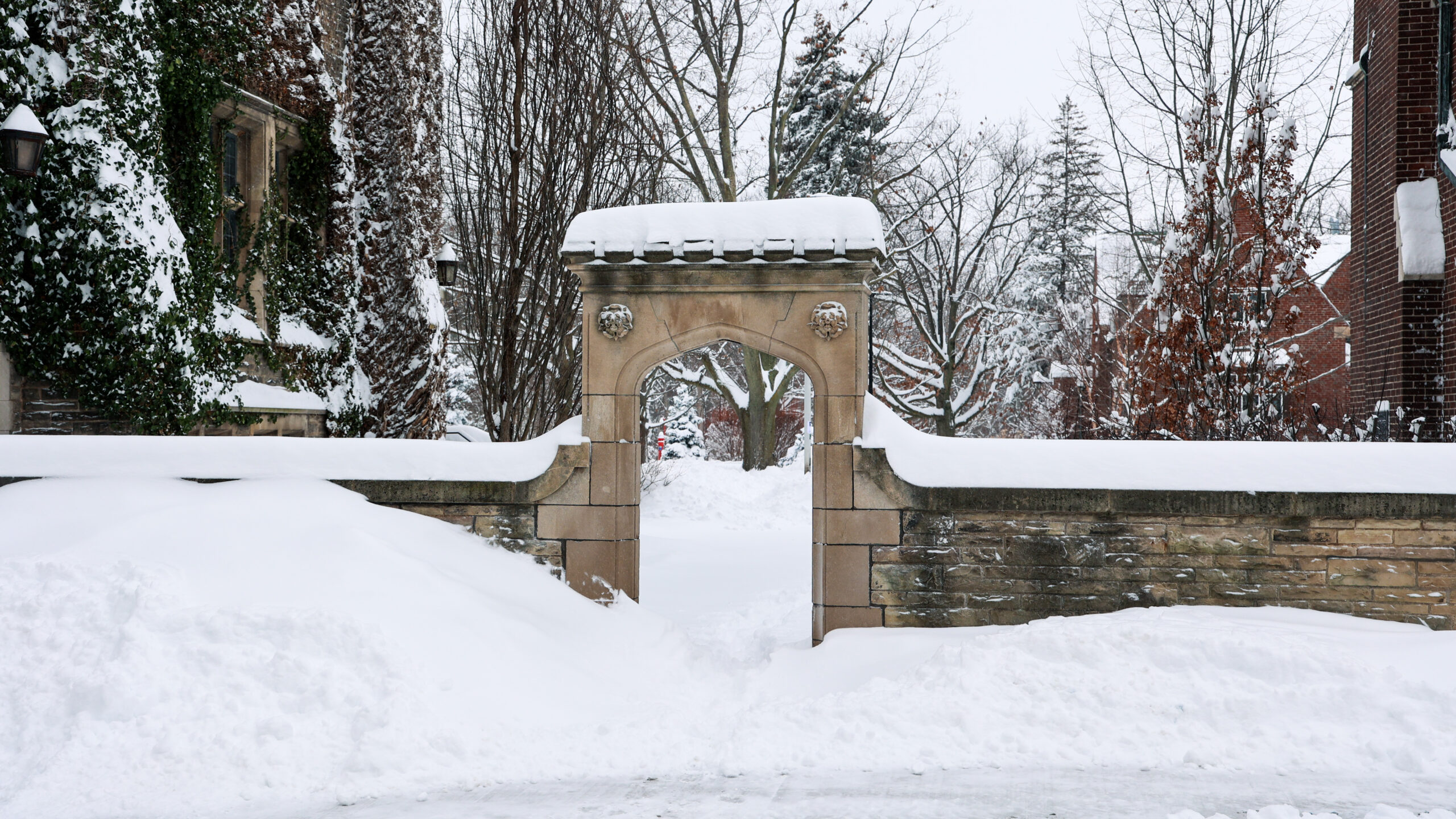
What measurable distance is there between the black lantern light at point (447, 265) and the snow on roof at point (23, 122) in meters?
4.25

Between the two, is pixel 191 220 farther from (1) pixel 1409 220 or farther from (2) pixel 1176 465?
(1) pixel 1409 220

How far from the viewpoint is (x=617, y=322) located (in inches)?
258

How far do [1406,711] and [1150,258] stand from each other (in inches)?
486

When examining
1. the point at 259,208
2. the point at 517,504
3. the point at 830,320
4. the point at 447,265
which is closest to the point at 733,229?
the point at 830,320

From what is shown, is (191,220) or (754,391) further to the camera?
(754,391)

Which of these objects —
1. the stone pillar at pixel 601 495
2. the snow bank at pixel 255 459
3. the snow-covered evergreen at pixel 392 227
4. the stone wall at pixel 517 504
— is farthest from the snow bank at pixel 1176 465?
the snow-covered evergreen at pixel 392 227

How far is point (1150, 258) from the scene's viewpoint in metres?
15.7

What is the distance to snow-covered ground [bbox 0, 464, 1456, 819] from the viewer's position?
407 cm

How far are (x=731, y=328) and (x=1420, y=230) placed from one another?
761 cm

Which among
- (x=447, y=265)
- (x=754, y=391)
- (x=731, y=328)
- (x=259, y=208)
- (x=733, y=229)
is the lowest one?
(x=754, y=391)

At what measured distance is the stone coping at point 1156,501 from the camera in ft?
19.0

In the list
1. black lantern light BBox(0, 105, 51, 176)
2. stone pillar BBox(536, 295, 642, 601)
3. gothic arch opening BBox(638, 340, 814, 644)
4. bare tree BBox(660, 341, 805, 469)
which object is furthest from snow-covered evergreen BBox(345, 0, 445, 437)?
bare tree BBox(660, 341, 805, 469)

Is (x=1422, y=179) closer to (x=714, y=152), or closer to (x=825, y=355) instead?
(x=825, y=355)

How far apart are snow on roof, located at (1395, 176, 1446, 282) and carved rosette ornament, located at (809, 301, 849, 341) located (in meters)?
6.67
